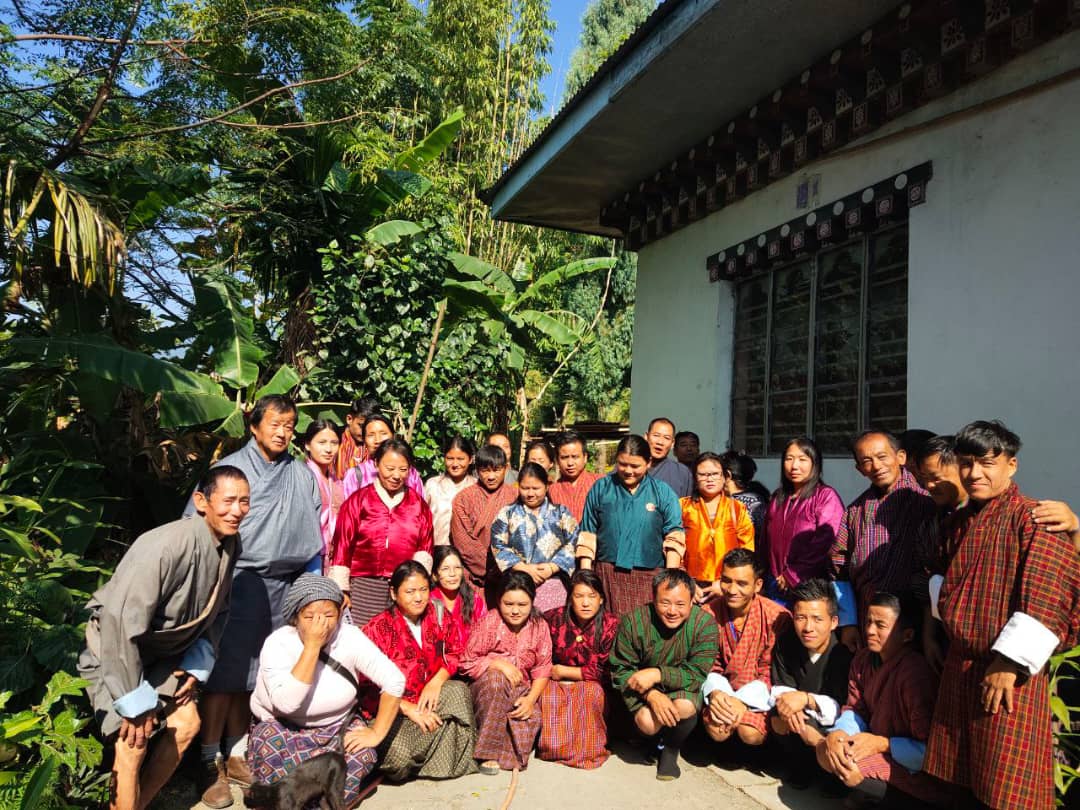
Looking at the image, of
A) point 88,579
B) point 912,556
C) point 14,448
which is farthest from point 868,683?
point 14,448

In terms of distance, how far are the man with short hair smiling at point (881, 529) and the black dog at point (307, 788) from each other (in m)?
2.47

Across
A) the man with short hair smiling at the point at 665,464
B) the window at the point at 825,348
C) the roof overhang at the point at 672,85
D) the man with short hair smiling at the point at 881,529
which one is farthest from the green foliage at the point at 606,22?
the man with short hair smiling at the point at 881,529

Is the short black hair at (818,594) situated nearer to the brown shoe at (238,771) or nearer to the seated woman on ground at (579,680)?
the seated woman on ground at (579,680)

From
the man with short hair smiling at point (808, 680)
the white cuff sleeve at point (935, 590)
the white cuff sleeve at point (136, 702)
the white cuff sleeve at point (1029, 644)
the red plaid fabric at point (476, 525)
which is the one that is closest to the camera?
the white cuff sleeve at point (1029, 644)

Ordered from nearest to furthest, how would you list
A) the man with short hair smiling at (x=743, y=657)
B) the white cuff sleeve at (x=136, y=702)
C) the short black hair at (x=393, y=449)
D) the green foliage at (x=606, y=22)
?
the white cuff sleeve at (x=136, y=702), the man with short hair smiling at (x=743, y=657), the short black hair at (x=393, y=449), the green foliage at (x=606, y=22)

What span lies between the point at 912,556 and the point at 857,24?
3281 millimetres

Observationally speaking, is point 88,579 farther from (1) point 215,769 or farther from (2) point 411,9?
(2) point 411,9

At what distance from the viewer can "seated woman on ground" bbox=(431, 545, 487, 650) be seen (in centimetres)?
440

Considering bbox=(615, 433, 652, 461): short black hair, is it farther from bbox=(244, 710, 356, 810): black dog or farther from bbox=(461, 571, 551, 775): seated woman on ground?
bbox=(244, 710, 356, 810): black dog

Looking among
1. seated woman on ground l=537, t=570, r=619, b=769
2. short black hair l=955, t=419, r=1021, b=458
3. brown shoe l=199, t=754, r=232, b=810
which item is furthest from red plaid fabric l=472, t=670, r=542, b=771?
short black hair l=955, t=419, r=1021, b=458

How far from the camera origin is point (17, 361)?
19.7 feet

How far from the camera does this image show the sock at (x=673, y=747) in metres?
3.98

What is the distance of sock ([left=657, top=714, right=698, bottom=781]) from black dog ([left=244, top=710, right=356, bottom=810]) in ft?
5.16

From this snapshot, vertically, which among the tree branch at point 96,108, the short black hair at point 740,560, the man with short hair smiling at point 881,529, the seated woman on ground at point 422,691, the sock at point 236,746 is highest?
the tree branch at point 96,108
